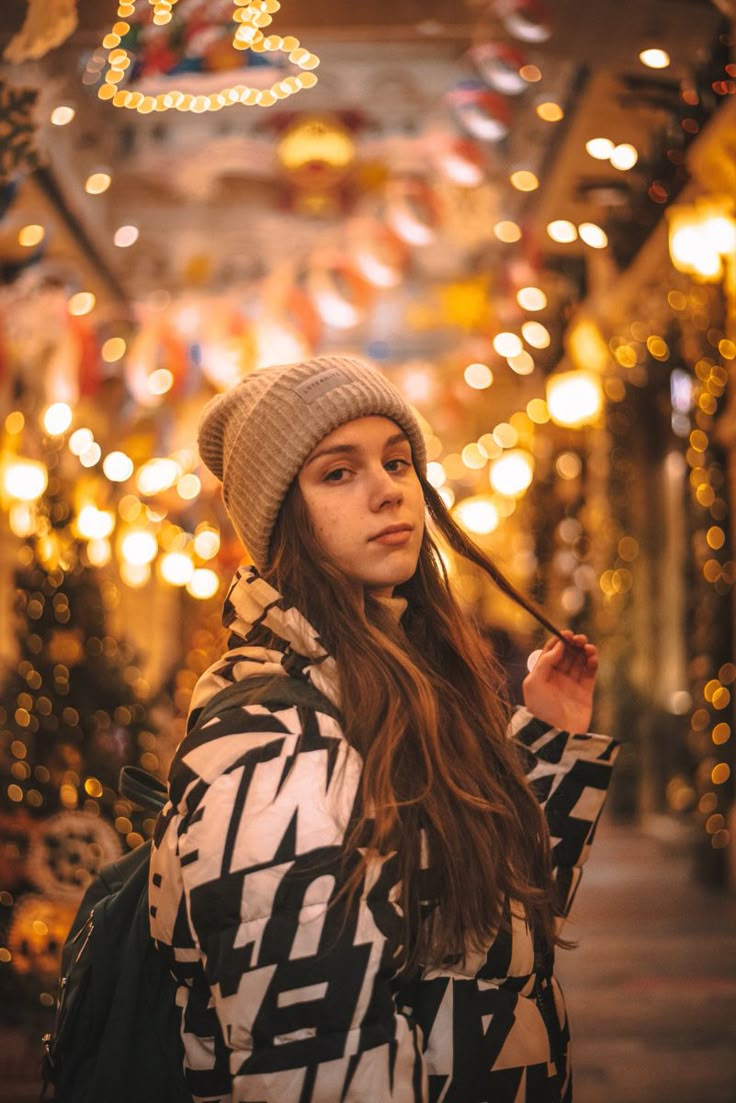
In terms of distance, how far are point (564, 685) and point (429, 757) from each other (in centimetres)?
58

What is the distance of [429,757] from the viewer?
64.0 inches

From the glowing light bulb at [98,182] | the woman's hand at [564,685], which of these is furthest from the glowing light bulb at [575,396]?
the woman's hand at [564,685]

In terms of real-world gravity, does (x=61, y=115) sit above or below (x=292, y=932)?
above

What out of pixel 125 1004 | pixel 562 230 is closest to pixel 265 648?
pixel 125 1004

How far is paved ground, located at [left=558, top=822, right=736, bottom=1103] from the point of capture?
444cm

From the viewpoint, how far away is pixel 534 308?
37.9 ft

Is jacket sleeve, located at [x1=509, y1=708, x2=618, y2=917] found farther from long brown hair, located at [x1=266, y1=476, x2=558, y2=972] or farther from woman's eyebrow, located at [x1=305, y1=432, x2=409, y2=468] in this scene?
woman's eyebrow, located at [x1=305, y1=432, x2=409, y2=468]

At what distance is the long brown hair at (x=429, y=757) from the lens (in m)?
1.57

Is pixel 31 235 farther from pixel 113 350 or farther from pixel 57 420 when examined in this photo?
pixel 113 350

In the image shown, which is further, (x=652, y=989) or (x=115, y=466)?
(x=115, y=466)

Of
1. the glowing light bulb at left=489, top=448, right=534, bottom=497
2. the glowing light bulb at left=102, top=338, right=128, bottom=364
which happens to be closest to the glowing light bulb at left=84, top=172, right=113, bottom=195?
the glowing light bulb at left=102, top=338, right=128, bottom=364

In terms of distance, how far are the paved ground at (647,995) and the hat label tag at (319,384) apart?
1406mm

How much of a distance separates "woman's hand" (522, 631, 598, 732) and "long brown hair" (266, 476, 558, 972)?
22cm

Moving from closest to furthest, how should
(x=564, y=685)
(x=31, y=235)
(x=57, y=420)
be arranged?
(x=564, y=685) → (x=57, y=420) → (x=31, y=235)
